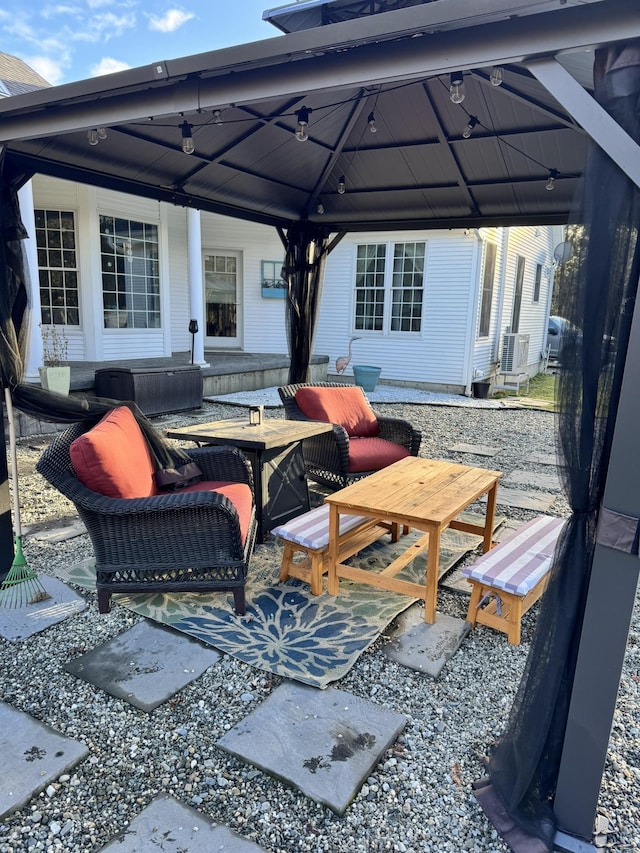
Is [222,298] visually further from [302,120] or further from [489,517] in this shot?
[489,517]

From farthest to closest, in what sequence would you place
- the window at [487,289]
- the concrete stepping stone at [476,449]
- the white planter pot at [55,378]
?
the window at [487,289]
the white planter pot at [55,378]
the concrete stepping stone at [476,449]

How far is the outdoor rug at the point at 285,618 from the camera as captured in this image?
2.38 m

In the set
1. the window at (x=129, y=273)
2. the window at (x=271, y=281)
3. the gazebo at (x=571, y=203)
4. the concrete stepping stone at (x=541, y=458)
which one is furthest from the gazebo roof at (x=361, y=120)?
the window at (x=271, y=281)

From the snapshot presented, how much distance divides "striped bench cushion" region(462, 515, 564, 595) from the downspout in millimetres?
7409

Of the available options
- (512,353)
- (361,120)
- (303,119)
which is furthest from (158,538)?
(512,353)

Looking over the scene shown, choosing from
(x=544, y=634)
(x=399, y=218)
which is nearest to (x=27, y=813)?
(x=544, y=634)

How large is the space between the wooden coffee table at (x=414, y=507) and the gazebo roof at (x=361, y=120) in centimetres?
180

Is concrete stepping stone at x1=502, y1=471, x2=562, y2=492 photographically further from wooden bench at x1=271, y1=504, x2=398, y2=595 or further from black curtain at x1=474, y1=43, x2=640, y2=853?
black curtain at x1=474, y1=43, x2=640, y2=853

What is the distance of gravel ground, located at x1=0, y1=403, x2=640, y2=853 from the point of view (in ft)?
5.24

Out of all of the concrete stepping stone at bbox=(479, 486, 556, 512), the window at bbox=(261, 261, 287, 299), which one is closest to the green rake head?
the concrete stepping stone at bbox=(479, 486, 556, 512)

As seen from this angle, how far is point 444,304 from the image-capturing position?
1015 cm

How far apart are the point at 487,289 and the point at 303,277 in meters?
5.78

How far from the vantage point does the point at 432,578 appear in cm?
264

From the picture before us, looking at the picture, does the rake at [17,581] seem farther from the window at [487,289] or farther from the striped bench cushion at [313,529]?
the window at [487,289]
